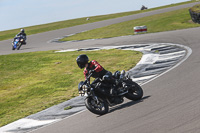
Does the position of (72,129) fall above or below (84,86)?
below

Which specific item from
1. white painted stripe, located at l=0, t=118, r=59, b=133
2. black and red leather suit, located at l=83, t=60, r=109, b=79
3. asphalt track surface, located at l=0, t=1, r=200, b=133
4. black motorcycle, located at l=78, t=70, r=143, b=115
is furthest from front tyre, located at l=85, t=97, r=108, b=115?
white painted stripe, located at l=0, t=118, r=59, b=133

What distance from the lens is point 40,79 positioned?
49.4 feet

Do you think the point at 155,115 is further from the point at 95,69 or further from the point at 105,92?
the point at 95,69

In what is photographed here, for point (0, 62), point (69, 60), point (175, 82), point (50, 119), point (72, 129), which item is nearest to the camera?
point (72, 129)

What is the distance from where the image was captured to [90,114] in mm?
8586

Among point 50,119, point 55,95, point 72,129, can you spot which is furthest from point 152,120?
point 55,95

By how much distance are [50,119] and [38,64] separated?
10.1 m

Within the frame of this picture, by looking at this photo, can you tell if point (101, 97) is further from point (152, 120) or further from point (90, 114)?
point (152, 120)

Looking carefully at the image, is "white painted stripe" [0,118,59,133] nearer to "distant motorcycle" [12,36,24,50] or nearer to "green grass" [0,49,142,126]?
"green grass" [0,49,142,126]

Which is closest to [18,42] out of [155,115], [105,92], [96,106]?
[105,92]

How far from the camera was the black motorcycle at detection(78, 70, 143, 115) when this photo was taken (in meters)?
8.22

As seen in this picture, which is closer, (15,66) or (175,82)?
(175,82)

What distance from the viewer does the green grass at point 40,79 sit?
433 inches

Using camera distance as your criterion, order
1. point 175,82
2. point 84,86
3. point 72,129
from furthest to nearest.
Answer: point 175,82, point 84,86, point 72,129
